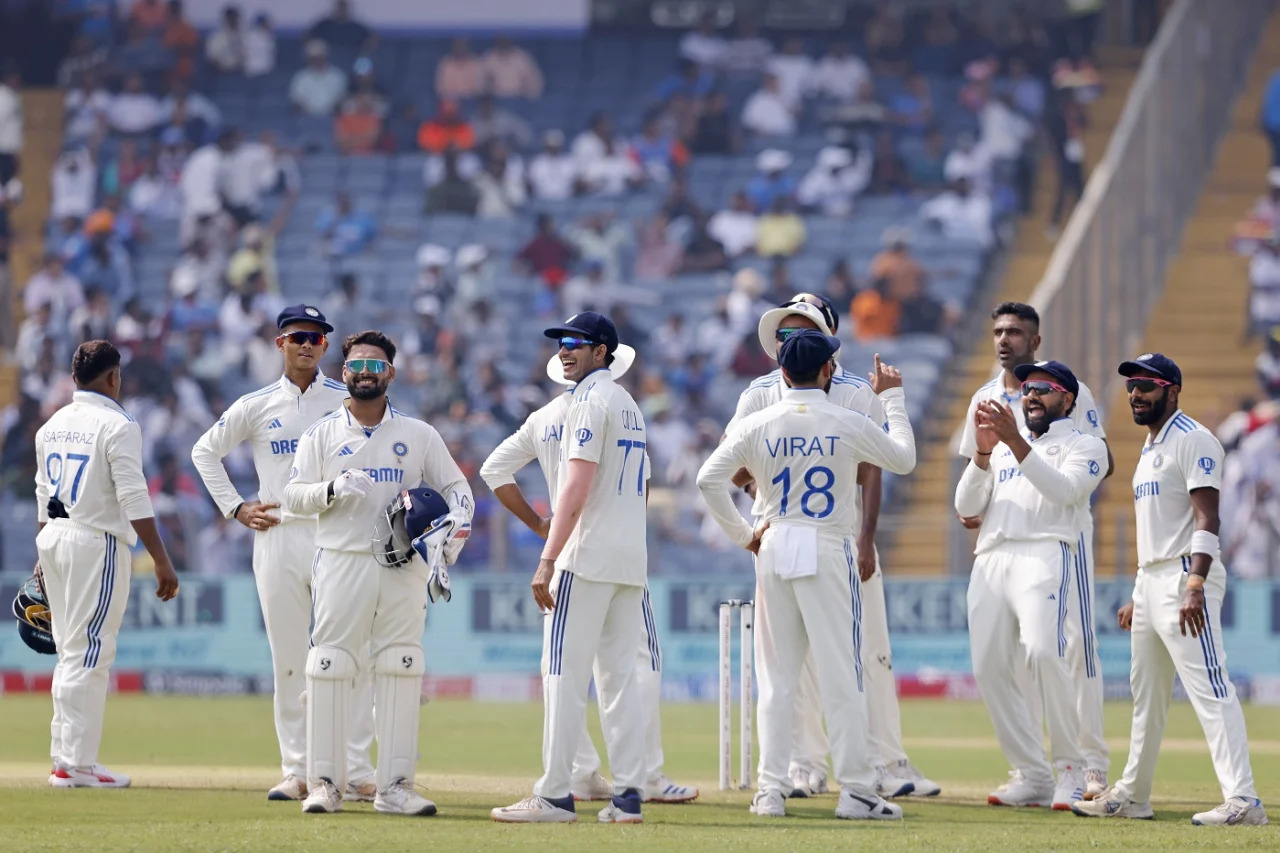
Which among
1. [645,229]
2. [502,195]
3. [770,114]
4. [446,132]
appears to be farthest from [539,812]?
[446,132]

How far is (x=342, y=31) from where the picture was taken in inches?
1109

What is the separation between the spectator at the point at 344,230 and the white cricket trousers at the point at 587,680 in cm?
1725

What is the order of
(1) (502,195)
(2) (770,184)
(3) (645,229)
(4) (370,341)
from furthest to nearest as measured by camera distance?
(1) (502,195) < (2) (770,184) < (3) (645,229) < (4) (370,341)

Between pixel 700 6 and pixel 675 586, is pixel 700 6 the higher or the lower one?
the higher one

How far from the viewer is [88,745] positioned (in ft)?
32.4

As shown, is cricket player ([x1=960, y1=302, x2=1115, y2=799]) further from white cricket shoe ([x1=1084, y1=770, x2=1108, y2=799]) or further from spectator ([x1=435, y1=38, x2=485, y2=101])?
spectator ([x1=435, y1=38, x2=485, y2=101])

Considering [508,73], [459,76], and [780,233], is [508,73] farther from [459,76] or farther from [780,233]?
[780,233]

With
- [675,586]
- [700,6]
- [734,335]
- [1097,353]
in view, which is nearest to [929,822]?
[675,586]

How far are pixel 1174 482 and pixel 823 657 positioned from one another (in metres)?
1.81

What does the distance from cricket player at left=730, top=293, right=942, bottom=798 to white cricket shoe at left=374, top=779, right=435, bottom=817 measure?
2.04 m

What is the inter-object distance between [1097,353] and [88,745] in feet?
41.5

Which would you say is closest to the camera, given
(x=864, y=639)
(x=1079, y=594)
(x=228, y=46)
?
(x=1079, y=594)

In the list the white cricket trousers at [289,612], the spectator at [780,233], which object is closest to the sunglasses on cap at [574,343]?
the white cricket trousers at [289,612]

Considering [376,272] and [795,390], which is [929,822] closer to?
[795,390]
